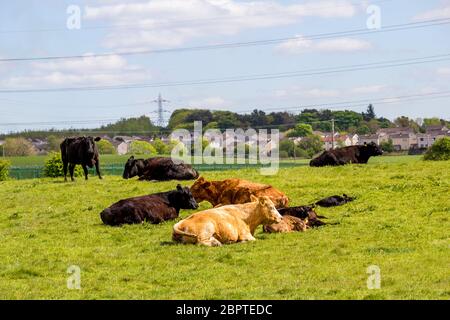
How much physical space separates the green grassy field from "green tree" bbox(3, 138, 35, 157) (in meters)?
103

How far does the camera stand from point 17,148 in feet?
419

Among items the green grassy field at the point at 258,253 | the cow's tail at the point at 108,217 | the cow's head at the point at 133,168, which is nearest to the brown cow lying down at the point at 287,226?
the green grassy field at the point at 258,253

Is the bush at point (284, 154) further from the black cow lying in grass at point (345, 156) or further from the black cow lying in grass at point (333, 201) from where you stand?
the black cow lying in grass at point (333, 201)

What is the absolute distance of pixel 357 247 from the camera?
1606 cm

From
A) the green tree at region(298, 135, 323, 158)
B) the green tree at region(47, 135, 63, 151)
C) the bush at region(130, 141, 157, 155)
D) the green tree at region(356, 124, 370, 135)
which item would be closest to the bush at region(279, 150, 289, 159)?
the green tree at region(298, 135, 323, 158)

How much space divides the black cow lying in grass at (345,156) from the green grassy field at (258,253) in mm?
8882

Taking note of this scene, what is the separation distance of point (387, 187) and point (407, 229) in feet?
22.6

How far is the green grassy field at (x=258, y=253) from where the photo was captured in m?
12.4

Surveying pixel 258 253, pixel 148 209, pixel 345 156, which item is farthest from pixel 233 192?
pixel 345 156

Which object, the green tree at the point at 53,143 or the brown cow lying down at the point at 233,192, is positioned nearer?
the brown cow lying down at the point at 233,192

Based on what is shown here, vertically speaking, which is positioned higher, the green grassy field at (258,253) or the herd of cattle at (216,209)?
the herd of cattle at (216,209)

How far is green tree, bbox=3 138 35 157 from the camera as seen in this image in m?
126
